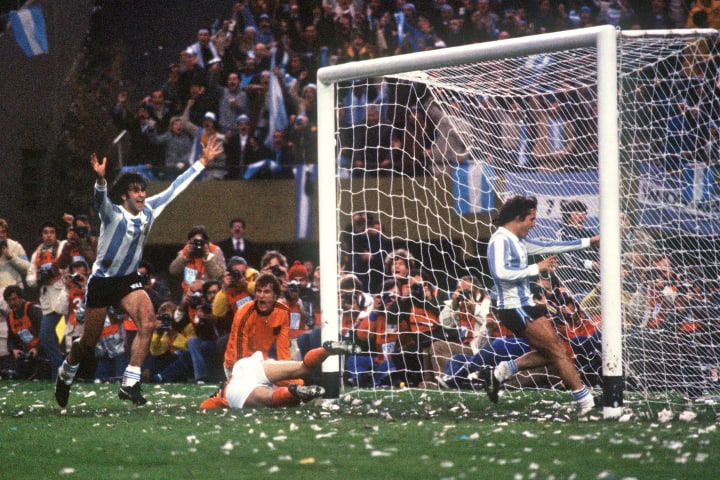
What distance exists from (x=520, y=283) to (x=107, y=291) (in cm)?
322

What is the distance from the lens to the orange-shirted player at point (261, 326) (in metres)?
9.21

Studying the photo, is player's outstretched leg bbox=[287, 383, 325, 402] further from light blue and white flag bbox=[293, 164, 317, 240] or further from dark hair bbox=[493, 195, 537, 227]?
light blue and white flag bbox=[293, 164, 317, 240]

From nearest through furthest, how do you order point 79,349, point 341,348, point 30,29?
1. point 341,348
2. point 79,349
3. point 30,29

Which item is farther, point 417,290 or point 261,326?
point 417,290

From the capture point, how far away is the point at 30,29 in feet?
64.8

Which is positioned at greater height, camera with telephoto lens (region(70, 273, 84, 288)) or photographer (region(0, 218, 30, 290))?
photographer (region(0, 218, 30, 290))

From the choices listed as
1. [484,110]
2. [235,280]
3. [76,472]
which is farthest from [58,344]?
[76,472]

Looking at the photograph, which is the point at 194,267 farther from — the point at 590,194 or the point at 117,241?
the point at 590,194

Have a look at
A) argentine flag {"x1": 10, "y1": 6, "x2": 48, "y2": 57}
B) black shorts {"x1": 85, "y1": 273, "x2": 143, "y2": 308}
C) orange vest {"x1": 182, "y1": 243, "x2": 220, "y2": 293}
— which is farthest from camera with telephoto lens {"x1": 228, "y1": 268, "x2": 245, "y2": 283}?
argentine flag {"x1": 10, "y1": 6, "x2": 48, "y2": 57}

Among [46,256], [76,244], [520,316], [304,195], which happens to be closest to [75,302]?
[76,244]

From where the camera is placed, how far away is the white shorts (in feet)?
28.7

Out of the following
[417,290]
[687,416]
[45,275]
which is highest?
[45,275]

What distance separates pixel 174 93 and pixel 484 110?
6.95 m

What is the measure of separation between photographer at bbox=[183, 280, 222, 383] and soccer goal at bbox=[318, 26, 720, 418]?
61.8 inches
